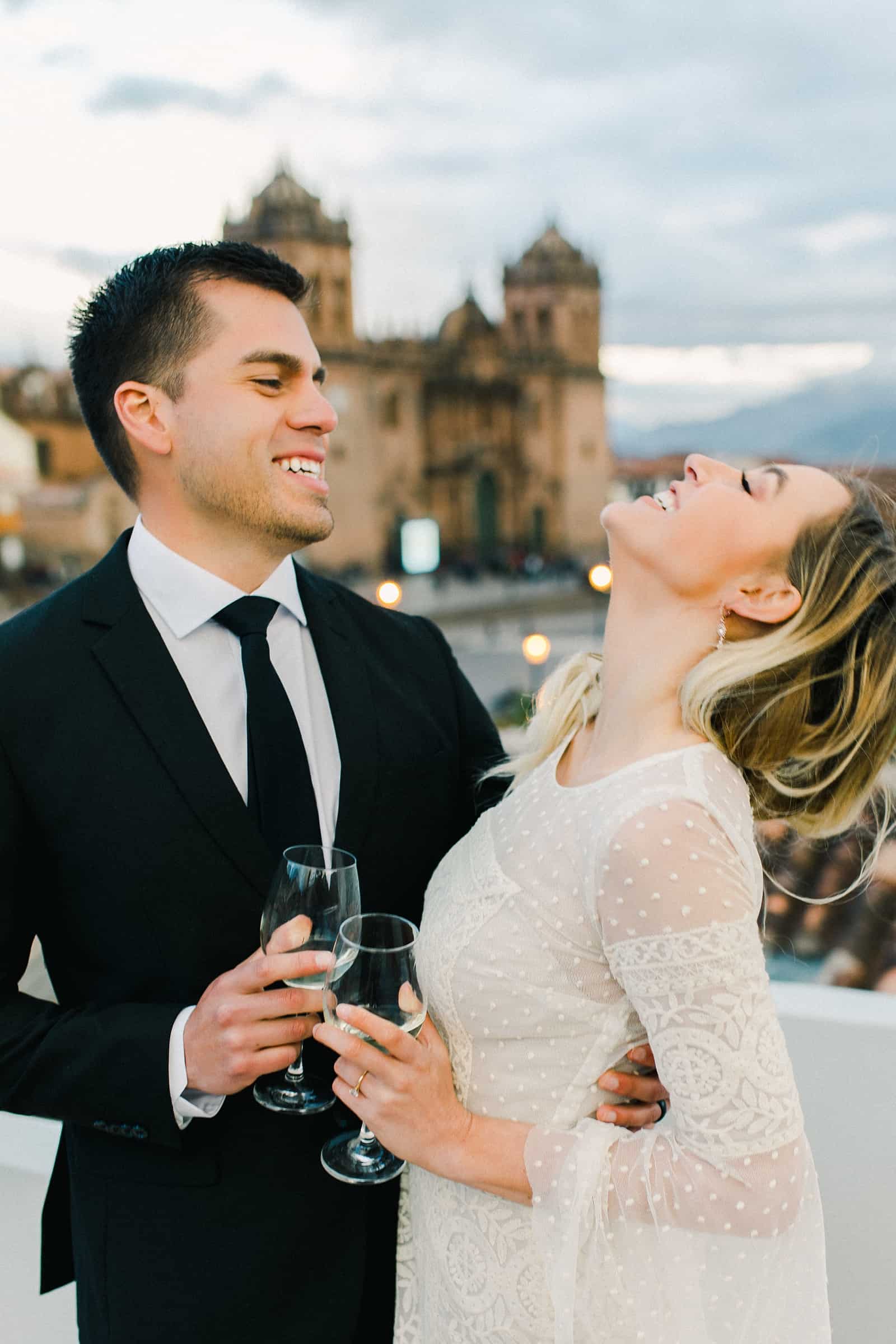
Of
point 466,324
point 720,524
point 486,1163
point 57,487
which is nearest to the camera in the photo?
point 486,1163

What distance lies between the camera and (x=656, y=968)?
3.73ft

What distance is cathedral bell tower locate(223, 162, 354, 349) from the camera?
32375 millimetres

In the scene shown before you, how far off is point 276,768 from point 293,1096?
1.41ft

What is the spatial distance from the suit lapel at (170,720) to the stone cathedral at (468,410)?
3158 centimetres

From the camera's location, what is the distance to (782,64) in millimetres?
47469

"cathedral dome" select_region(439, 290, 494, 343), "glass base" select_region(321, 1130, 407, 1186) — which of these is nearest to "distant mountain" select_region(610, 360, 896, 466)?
"cathedral dome" select_region(439, 290, 494, 343)

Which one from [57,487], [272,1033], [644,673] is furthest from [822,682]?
[57,487]

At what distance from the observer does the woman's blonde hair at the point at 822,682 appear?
52.8 inches

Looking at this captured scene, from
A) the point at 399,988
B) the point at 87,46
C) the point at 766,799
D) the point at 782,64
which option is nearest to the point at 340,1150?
the point at 399,988

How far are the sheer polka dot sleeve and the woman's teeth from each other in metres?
0.76

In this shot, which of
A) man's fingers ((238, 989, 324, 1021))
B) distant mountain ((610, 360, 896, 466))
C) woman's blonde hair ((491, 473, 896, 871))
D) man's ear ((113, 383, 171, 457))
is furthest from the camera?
distant mountain ((610, 360, 896, 466))

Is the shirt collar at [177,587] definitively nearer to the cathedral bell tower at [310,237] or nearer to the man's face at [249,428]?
the man's face at [249,428]

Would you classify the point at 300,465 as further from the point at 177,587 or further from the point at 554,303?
the point at 554,303

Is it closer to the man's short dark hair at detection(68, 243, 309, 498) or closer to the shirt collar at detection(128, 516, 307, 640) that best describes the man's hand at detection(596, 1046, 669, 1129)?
the shirt collar at detection(128, 516, 307, 640)
